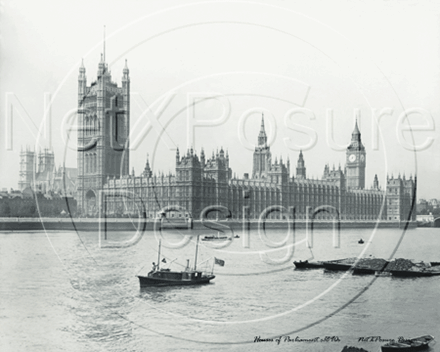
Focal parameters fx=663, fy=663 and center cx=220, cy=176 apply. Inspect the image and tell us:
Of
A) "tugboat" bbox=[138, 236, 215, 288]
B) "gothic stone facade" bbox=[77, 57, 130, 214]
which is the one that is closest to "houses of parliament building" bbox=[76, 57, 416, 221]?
"gothic stone facade" bbox=[77, 57, 130, 214]

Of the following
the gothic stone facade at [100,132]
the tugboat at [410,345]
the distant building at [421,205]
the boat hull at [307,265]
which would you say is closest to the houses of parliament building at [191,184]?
the gothic stone facade at [100,132]

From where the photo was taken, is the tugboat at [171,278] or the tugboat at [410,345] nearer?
the tugboat at [410,345]

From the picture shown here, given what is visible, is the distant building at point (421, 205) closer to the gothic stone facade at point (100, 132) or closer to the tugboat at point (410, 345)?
the gothic stone facade at point (100, 132)

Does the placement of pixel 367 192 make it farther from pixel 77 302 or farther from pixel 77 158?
pixel 77 302

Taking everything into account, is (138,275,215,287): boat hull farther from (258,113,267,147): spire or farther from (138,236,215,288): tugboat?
(258,113,267,147): spire

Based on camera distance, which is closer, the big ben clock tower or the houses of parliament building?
the houses of parliament building

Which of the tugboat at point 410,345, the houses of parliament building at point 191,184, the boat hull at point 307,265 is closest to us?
the tugboat at point 410,345

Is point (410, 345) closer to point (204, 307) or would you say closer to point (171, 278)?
point (204, 307)
